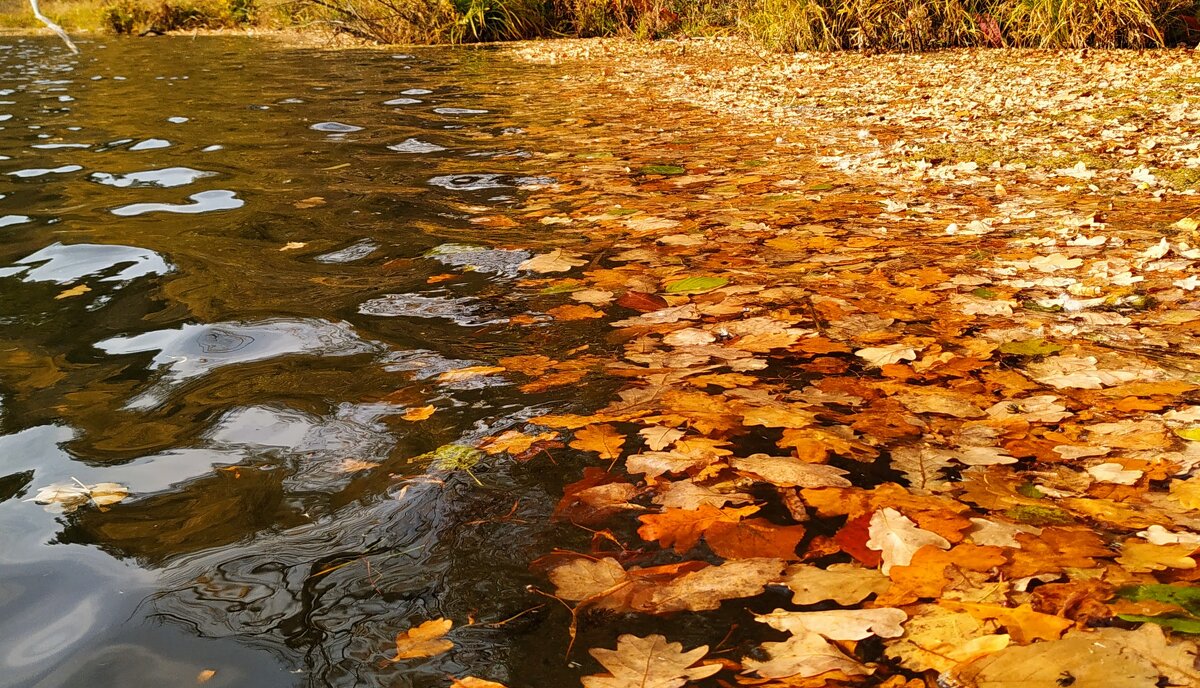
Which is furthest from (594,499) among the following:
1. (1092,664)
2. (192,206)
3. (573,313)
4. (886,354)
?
(192,206)

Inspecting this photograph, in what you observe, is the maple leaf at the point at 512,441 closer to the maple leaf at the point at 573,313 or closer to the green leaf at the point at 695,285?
the maple leaf at the point at 573,313

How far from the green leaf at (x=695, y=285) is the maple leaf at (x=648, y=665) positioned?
164cm

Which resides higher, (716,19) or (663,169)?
(716,19)

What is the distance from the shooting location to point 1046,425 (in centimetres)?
172

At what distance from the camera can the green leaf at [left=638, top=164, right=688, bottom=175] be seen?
4703 millimetres

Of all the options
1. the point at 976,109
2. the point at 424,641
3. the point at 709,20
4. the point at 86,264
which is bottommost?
the point at 424,641

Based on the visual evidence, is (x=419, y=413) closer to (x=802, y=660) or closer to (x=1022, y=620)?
(x=802, y=660)

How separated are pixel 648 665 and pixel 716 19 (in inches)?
611

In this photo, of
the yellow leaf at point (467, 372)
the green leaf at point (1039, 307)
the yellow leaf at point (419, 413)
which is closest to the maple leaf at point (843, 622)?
the yellow leaf at point (419, 413)

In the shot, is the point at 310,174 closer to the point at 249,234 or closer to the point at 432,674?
the point at 249,234

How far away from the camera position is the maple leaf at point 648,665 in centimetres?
108

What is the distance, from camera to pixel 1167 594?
1.15m

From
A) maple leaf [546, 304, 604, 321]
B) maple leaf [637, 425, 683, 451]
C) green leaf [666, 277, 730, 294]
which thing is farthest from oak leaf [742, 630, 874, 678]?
green leaf [666, 277, 730, 294]

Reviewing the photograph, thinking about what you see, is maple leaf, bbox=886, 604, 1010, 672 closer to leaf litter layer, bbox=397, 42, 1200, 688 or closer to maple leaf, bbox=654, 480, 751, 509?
leaf litter layer, bbox=397, 42, 1200, 688
